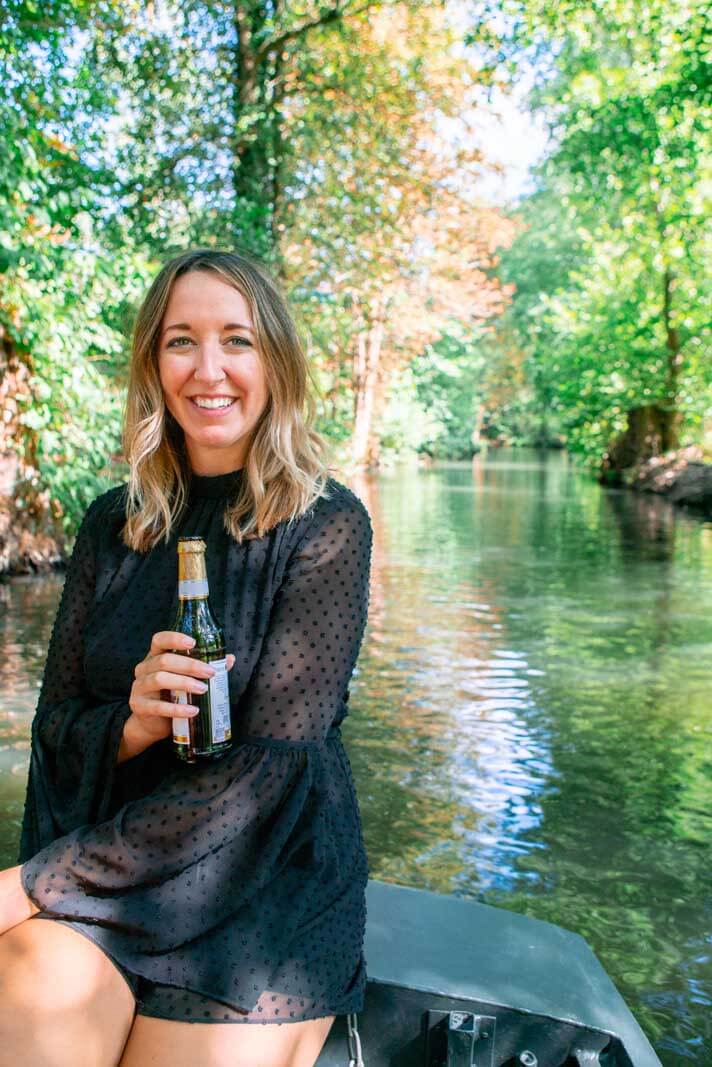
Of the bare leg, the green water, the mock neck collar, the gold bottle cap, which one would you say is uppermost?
the mock neck collar

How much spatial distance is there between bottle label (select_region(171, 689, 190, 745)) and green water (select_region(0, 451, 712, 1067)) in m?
1.93

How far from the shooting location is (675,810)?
4617 millimetres

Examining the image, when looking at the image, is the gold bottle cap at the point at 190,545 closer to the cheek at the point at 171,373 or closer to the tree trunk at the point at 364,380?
the cheek at the point at 171,373

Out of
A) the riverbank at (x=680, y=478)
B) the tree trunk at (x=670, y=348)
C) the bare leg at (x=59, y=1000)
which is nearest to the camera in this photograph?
the bare leg at (x=59, y=1000)

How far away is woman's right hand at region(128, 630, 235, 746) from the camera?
1781 millimetres

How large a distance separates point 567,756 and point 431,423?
33766 mm

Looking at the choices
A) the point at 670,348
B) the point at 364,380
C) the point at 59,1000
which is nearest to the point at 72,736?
the point at 59,1000

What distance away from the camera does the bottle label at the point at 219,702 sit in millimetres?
1806

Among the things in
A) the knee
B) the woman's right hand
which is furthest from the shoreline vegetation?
the knee

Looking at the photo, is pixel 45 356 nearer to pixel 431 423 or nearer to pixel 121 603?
pixel 121 603

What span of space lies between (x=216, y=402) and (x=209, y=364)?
0.30 feet

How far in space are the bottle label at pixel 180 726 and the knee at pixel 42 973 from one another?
0.36 m

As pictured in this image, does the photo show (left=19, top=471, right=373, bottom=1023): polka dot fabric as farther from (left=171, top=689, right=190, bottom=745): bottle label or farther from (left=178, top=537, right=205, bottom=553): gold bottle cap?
(left=178, top=537, right=205, bottom=553): gold bottle cap

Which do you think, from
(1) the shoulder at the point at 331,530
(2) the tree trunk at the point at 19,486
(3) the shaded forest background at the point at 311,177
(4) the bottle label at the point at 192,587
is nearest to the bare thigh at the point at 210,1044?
(4) the bottle label at the point at 192,587
